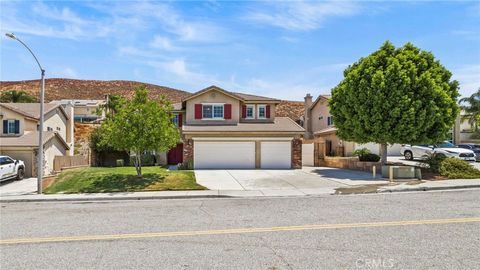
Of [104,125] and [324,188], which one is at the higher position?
[104,125]

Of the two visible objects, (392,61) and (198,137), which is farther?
(198,137)

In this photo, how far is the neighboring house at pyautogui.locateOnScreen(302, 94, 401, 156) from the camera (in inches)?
1309

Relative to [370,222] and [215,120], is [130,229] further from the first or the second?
[215,120]

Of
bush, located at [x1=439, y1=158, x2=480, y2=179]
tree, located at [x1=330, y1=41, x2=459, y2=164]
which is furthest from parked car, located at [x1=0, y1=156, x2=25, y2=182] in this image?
bush, located at [x1=439, y1=158, x2=480, y2=179]

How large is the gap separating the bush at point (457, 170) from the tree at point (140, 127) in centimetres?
Result: 1550

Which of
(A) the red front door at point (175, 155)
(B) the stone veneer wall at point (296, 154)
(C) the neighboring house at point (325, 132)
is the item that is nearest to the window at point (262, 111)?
(B) the stone veneer wall at point (296, 154)

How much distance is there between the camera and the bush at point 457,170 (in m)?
18.8

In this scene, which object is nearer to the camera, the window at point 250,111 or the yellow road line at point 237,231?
the yellow road line at point 237,231

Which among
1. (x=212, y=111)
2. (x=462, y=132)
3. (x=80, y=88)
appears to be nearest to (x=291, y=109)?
(x=462, y=132)

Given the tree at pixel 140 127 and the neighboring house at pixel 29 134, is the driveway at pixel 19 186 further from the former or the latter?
the tree at pixel 140 127

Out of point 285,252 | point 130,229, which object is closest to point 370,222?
point 285,252

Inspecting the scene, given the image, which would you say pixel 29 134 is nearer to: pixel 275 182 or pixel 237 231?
pixel 275 182

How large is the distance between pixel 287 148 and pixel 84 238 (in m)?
20.8

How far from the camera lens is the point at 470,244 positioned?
6645mm
